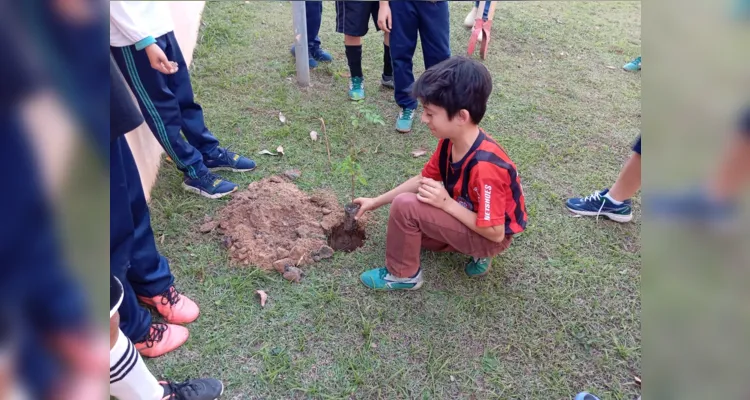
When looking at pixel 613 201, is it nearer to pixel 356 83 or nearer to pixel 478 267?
pixel 478 267

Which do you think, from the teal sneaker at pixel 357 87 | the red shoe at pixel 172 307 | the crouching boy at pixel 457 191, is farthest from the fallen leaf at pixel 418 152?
the red shoe at pixel 172 307

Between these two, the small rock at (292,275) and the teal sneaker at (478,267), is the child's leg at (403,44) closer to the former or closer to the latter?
the teal sneaker at (478,267)

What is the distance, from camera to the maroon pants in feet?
6.79

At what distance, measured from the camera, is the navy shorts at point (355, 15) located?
3.50m

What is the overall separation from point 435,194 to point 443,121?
309 millimetres

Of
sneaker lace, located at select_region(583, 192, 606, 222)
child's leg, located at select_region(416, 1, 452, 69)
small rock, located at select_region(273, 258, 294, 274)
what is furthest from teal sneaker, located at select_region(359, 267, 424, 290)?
child's leg, located at select_region(416, 1, 452, 69)

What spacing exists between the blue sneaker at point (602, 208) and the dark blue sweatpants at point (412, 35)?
138 cm

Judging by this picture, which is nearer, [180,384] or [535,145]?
[180,384]

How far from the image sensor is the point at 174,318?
206 cm

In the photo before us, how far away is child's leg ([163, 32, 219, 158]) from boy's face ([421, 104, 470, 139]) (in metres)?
1.44
